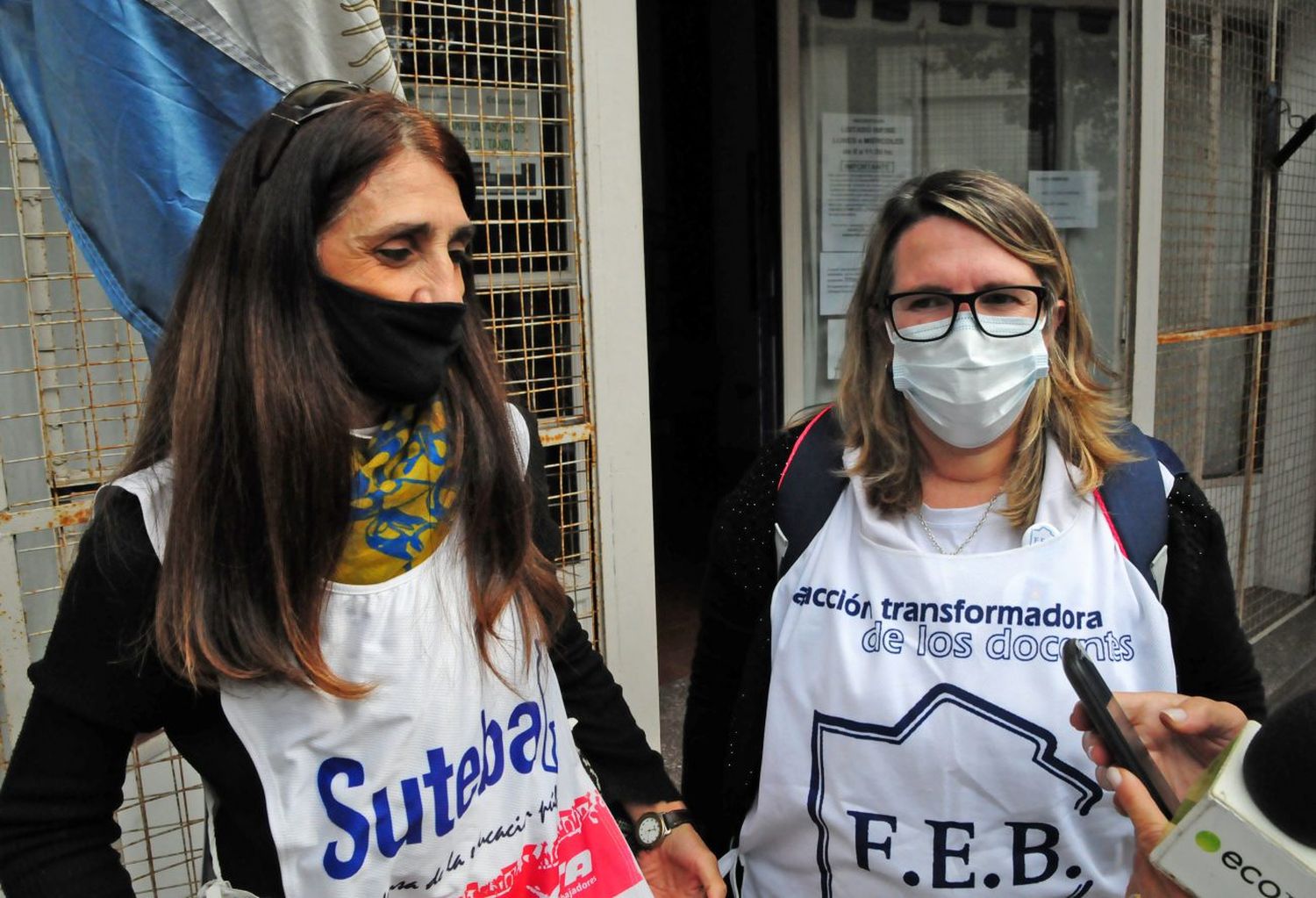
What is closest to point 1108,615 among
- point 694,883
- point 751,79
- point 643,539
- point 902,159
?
point 694,883

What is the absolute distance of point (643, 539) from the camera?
9.83 feet

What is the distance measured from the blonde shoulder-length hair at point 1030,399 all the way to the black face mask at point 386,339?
0.78 metres

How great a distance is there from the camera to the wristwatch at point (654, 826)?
1.81 metres

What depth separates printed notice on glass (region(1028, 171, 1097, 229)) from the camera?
504cm

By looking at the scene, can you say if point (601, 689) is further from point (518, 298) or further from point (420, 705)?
point (518, 298)

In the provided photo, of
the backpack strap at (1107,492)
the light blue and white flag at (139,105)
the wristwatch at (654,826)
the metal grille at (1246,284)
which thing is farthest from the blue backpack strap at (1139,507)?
the metal grille at (1246,284)

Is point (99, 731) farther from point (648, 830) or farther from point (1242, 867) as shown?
point (1242, 867)

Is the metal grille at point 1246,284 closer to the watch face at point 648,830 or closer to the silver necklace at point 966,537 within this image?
the silver necklace at point 966,537

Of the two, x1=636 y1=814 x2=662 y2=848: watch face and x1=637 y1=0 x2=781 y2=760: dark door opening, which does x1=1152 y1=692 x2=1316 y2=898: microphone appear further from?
x1=637 y1=0 x2=781 y2=760: dark door opening

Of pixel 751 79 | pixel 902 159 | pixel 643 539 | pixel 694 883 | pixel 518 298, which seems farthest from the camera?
pixel 751 79

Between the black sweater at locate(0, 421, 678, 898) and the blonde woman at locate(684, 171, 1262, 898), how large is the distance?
2.78 ft

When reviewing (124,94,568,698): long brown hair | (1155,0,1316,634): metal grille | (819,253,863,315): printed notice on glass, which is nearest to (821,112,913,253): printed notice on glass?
(819,253,863,315): printed notice on glass

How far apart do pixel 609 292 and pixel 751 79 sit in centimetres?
289

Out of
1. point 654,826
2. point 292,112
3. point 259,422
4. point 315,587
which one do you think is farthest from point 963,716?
point 292,112
